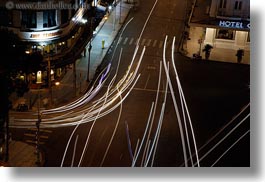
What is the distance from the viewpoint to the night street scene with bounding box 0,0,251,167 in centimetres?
1501

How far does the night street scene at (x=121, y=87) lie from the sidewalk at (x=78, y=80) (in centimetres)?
5

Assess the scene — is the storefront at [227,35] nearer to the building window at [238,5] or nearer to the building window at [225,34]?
the building window at [225,34]

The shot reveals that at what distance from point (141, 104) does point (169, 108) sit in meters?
1.04

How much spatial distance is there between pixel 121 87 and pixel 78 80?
168cm

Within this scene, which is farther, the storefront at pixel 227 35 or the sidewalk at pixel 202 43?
the storefront at pixel 227 35

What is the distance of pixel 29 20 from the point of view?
64.6 feet

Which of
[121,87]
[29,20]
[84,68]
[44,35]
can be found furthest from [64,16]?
[121,87]

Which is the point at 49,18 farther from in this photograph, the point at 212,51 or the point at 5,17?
the point at 212,51

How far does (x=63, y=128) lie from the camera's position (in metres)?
17.0

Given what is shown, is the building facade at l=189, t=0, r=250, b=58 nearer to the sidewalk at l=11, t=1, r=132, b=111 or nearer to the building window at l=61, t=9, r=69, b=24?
the sidewalk at l=11, t=1, r=132, b=111

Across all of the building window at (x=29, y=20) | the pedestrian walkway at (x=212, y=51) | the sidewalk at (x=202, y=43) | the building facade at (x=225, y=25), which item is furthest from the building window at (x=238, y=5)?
the building window at (x=29, y=20)

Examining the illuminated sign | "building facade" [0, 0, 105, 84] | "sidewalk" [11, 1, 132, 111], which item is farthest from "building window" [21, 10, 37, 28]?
"sidewalk" [11, 1, 132, 111]

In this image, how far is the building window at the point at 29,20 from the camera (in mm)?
19484

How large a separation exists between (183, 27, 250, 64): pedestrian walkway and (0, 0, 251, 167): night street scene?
5 centimetres
